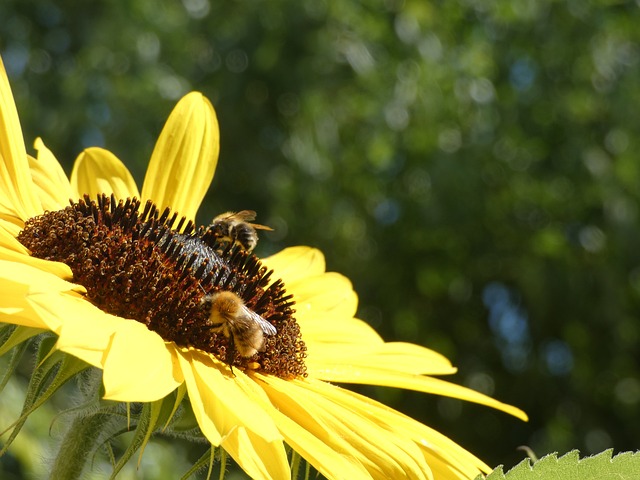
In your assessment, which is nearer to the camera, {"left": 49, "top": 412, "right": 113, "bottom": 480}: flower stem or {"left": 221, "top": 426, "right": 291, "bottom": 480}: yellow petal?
{"left": 221, "top": 426, "right": 291, "bottom": 480}: yellow petal

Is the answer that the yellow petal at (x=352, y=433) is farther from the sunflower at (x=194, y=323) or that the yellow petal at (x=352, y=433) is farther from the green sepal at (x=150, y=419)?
the green sepal at (x=150, y=419)

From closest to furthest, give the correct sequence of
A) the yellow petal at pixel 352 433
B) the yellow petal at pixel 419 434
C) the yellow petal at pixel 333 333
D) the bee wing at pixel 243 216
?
the yellow petal at pixel 352 433 → the yellow petal at pixel 419 434 → the yellow petal at pixel 333 333 → the bee wing at pixel 243 216

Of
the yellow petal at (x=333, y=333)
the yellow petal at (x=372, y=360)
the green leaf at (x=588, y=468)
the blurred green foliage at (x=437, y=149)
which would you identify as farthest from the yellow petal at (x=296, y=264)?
the blurred green foliage at (x=437, y=149)

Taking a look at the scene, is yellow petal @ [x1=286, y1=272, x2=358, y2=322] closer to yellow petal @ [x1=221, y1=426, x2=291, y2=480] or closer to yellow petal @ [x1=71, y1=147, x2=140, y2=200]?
yellow petal @ [x1=71, y1=147, x2=140, y2=200]

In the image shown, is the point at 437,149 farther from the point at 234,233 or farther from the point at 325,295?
the point at 234,233

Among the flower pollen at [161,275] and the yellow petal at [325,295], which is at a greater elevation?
the flower pollen at [161,275]

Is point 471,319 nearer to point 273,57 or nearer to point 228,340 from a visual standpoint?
point 273,57

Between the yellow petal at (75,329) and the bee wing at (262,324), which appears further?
the bee wing at (262,324)

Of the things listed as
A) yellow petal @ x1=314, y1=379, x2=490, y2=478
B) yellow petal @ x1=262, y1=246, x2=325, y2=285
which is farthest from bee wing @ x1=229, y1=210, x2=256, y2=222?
yellow petal @ x1=314, y1=379, x2=490, y2=478
